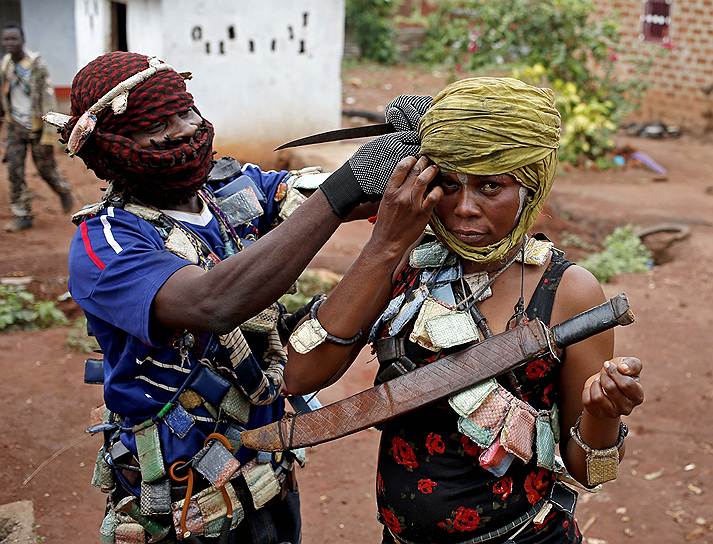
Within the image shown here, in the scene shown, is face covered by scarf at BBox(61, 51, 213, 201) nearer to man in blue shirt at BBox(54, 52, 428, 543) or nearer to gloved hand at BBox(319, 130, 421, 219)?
man in blue shirt at BBox(54, 52, 428, 543)

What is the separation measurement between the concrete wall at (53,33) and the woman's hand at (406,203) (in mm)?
15018

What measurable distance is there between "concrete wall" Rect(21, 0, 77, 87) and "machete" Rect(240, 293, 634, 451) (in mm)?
14880

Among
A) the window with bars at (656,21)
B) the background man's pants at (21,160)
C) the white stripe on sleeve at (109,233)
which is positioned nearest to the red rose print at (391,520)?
the white stripe on sleeve at (109,233)

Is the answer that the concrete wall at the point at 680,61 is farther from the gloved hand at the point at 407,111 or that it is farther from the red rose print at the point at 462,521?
the red rose print at the point at 462,521

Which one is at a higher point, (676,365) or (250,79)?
(250,79)

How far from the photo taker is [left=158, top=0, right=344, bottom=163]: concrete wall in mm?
10758

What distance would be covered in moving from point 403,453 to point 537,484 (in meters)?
0.35

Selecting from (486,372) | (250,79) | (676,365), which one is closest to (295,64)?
(250,79)

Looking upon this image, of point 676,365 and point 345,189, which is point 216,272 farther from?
point 676,365

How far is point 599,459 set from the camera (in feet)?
6.54

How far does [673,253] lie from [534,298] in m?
7.44

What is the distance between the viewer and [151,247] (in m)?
2.21

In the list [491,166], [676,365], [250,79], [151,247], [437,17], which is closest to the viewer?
[491,166]

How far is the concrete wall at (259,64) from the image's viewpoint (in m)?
10.8
